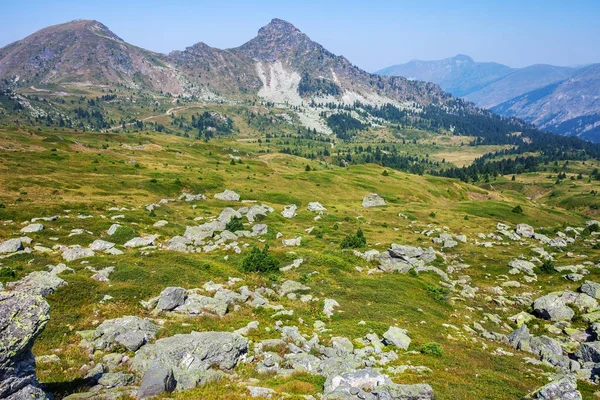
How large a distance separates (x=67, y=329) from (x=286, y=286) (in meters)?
20.0

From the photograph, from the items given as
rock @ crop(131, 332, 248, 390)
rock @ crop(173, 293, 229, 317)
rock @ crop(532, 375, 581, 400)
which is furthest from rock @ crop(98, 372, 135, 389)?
rock @ crop(532, 375, 581, 400)

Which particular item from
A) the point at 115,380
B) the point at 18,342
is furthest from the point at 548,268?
the point at 18,342

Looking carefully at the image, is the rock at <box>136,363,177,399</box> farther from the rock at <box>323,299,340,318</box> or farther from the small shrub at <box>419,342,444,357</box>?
the small shrub at <box>419,342,444,357</box>

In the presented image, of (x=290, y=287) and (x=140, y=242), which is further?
(x=140, y=242)

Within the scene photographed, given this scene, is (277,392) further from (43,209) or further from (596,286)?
(43,209)

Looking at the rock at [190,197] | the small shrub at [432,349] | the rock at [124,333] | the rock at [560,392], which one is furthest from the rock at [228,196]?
the rock at [560,392]

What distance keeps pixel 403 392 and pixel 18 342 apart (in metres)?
17.0

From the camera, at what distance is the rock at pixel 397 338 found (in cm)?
2548

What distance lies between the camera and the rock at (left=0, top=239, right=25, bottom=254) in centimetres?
3508

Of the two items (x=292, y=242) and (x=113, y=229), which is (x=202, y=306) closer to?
(x=113, y=229)

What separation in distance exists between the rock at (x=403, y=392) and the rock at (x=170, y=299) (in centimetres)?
1733

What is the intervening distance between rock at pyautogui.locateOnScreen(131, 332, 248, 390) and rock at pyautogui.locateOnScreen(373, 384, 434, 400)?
8.77 metres

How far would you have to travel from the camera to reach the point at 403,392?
1688 centimetres

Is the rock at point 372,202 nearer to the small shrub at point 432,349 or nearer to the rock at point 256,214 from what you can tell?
the rock at point 256,214
